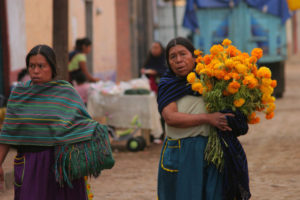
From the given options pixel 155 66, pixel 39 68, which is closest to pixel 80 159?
pixel 39 68

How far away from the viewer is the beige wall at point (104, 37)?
16.4 meters

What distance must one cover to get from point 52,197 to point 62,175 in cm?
18

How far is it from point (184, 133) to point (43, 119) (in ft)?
2.93

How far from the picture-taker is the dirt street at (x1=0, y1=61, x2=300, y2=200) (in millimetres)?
6090

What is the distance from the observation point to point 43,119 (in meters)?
3.65

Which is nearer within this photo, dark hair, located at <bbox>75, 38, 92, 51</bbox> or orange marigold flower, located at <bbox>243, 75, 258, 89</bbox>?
orange marigold flower, located at <bbox>243, 75, 258, 89</bbox>

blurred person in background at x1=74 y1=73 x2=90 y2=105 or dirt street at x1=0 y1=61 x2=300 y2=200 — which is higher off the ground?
blurred person in background at x1=74 y1=73 x2=90 y2=105

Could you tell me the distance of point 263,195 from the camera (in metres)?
5.91

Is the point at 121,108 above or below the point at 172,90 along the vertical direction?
below

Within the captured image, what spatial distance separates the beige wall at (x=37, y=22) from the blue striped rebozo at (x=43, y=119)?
704 cm

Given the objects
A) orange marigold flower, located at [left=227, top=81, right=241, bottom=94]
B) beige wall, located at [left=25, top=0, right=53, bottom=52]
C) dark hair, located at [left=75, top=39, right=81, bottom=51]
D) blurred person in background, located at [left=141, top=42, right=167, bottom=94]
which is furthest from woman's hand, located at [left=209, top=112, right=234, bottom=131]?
beige wall, located at [left=25, top=0, right=53, bottom=52]

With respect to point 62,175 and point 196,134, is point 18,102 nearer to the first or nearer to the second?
point 62,175

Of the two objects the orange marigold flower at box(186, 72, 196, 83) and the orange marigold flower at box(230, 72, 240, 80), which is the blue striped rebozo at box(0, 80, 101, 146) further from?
the orange marigold flower at box(230, 72, 240, 80)

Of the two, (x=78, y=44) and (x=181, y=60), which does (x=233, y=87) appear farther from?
(x=78, y=44)
